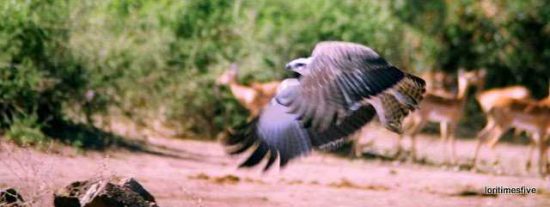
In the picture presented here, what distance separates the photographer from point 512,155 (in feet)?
48.9

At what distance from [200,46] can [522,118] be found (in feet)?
13.3

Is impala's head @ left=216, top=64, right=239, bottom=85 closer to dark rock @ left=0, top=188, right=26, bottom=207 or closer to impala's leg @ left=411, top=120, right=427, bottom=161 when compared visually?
impala's leg @ left=411, top=120, right=427, bottom=161

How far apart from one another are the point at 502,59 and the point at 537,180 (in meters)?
6.08

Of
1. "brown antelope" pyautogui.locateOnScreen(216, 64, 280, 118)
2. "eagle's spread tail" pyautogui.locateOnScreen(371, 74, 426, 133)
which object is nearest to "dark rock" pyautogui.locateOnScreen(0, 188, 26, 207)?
"eagle's spread tail" pyautogui.locateOnScreen(371, 74, 426, 133)

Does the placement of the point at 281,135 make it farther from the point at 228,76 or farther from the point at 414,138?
the point at 414,138

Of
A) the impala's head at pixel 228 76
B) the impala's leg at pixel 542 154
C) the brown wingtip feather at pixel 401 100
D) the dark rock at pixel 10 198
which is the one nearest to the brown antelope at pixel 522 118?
the impala's leg at pixel 542 154

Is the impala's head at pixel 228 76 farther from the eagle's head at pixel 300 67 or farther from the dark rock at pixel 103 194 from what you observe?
the eagle's head at pixel 300 67

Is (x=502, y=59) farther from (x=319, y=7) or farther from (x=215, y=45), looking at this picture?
(x=215, y=45)

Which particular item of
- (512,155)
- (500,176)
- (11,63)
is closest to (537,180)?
(500,176)

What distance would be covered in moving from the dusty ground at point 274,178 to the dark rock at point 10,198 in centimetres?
19

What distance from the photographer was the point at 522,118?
45.1ft

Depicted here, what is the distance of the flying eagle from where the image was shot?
650 cm

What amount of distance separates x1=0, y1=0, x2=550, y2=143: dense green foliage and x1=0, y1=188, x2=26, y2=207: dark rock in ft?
11.3

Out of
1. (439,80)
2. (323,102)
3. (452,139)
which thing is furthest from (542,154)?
(323,102)
